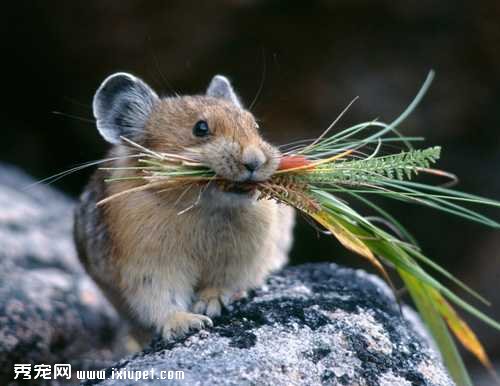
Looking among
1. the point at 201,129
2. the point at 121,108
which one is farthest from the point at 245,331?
the point at 121,108

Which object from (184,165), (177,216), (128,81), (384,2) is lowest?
(177,216)

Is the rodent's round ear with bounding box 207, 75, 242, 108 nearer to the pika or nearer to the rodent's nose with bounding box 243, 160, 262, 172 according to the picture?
the pika

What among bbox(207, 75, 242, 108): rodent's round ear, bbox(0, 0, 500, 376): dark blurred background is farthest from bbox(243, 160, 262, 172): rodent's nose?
bbox(0, 0, 500, 376): dark blurred background

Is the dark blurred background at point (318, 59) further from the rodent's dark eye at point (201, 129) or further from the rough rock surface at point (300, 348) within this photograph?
the rough rock surface at point (300, 348)

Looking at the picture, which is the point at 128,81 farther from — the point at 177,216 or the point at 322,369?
the point at 322,369

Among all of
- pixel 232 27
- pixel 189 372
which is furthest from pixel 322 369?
pixel 232 27

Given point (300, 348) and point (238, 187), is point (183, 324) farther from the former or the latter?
point (238, 187)
